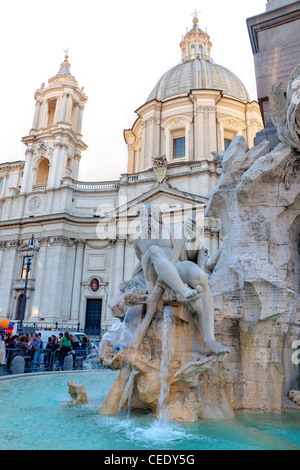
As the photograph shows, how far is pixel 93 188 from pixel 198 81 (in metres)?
14.4

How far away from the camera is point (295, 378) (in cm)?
425

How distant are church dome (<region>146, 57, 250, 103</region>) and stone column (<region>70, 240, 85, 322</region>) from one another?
16084 millimetres

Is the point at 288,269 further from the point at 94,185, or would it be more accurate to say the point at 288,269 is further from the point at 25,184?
the point at 25,184

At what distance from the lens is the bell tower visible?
103 feet

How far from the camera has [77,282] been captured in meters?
28.9

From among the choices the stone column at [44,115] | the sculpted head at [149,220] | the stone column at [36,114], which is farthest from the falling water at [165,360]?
the stone column at [36,114]

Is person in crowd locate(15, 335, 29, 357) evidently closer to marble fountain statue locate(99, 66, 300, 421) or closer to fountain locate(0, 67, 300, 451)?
fountain locate(0, 67, 300, 451)

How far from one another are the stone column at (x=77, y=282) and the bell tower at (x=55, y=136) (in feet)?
19.2

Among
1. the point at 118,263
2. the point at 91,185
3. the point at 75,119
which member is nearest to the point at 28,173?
the point at 91,185

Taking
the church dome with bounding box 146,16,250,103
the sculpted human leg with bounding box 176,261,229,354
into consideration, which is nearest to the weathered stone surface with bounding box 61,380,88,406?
the sculpted human leg with bounding box 176,261,229,354

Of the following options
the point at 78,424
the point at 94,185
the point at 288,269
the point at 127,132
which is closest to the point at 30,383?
the point at 78,424

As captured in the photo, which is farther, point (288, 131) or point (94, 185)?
point (94, 185)

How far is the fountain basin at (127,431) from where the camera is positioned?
278cm

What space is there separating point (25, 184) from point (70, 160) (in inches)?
184
